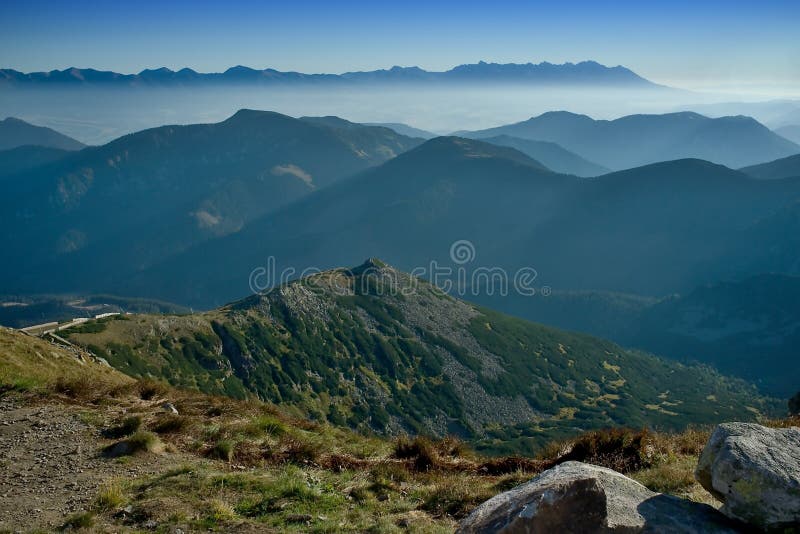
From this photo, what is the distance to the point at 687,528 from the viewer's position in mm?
9680

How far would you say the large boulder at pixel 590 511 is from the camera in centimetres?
933

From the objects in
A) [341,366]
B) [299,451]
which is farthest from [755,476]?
[341,366]

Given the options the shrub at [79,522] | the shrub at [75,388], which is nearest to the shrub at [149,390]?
the shrub at [75,388]

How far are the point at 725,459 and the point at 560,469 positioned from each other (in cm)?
310

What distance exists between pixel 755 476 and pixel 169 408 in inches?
809

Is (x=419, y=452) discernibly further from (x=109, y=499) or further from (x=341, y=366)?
(x=341, y=366)

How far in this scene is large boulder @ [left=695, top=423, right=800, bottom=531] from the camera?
933 cm

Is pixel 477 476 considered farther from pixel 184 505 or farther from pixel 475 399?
pixel 475 399

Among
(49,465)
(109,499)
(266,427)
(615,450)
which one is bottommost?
(266,427)

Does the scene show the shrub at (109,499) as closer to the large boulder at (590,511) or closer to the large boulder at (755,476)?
the large boulder at (590,511)

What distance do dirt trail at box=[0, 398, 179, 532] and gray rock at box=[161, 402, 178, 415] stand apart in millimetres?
3135

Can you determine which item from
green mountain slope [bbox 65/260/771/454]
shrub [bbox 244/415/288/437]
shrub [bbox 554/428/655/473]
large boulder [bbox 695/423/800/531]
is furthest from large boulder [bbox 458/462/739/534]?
green mountain slope [bbox 65/260/771/454]

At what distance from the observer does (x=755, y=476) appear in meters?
9.60

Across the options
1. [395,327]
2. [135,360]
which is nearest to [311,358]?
[395,327]
